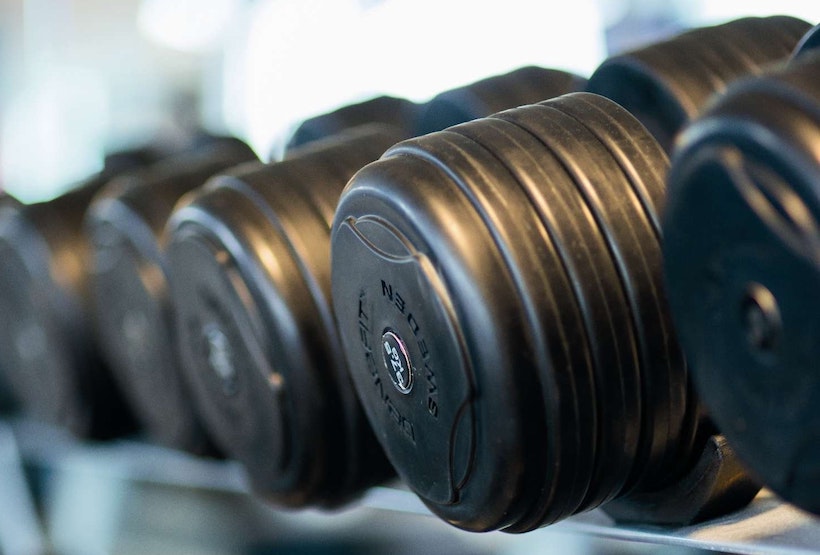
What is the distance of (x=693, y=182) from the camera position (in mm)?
641

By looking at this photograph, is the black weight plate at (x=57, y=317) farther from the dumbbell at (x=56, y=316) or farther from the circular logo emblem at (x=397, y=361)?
the circular logo emblem at (x=397, y=361)

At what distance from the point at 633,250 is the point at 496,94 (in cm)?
43

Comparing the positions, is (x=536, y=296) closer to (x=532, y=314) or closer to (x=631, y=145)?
(x=532, y=314)

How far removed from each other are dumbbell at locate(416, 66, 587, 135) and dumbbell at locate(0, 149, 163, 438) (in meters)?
0.66

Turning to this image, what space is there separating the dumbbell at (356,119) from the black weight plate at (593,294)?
0.64 m

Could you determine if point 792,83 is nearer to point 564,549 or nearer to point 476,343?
point 476,343

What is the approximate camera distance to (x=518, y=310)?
77 centimetres

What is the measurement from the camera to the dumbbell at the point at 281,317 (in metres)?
1.05

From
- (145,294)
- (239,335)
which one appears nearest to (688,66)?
(239,335)

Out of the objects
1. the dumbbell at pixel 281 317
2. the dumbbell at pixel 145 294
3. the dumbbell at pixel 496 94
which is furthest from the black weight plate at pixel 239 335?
the dumbbell at pixel 496 94

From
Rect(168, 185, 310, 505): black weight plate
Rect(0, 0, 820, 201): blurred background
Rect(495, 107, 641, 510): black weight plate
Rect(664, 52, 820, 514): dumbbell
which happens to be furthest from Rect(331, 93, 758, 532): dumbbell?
Rect(0, 0, 820, 201): blurred background

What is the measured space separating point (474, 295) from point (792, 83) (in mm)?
284

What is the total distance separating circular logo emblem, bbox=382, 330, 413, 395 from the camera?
86 cm

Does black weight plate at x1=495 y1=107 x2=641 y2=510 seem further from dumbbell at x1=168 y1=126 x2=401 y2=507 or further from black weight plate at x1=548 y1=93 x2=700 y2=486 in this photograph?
dumbbell at x1=168 y1=126 x2=401 y2=507
